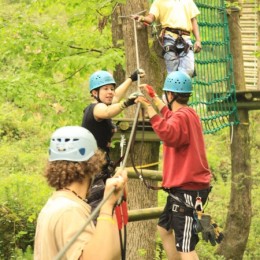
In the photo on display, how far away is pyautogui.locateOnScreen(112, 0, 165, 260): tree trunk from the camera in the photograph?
5.67m

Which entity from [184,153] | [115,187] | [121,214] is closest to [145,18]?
[184,153]

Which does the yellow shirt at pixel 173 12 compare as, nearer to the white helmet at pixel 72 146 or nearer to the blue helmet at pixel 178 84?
the blue helmet at pixel 178 84

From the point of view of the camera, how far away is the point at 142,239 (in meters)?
6.13

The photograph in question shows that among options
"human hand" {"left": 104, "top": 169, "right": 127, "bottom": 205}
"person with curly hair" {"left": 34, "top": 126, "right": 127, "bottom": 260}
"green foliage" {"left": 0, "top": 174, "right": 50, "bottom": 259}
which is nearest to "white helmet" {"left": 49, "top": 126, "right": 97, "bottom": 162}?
"person with curly hair" {"left": 34, "top": 126, "right": 127, "bottom": 260}

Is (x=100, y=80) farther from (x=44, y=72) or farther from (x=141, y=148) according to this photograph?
(x=44, y=72)

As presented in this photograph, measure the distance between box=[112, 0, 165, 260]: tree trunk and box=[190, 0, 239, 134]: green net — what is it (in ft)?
4.31

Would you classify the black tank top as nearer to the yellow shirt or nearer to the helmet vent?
the yellow shirt

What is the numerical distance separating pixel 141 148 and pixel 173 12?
1109mm

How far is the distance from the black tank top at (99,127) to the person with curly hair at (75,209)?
1.72 m

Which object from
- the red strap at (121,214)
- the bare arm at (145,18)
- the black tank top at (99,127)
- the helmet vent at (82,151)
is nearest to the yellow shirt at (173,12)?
the bare arm at (145,18)

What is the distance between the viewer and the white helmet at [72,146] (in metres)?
2.62

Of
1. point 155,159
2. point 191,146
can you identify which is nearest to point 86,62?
point 155,159

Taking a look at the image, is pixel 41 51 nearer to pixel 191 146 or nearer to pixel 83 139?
pixel 191 146

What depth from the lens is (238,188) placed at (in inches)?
364
